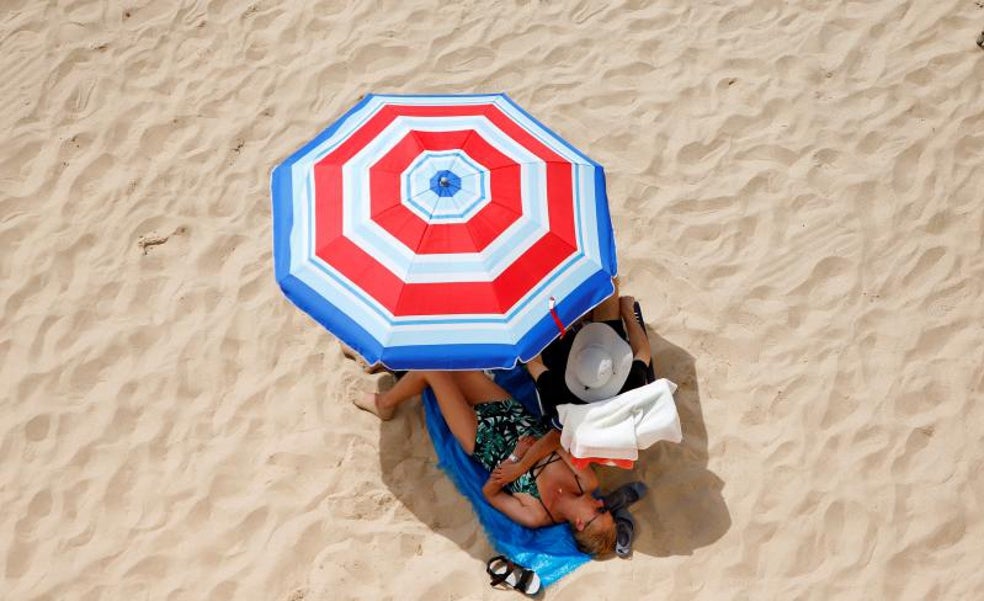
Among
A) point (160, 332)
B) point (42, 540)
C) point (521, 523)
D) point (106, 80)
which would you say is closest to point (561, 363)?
point (521, 523)

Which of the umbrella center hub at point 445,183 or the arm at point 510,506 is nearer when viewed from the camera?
the umbrella center hub at point 445,183

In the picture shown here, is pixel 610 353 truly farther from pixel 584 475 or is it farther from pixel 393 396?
pixel 393 396

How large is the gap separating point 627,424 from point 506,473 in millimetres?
682

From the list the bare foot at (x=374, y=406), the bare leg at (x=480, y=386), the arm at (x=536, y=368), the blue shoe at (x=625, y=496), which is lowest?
the blue shoe at (x=625, y=496)

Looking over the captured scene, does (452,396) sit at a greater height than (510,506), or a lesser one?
greater

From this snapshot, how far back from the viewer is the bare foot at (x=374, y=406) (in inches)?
194

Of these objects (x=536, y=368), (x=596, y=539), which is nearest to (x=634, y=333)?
(x=536, y=368)

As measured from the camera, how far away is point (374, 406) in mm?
4949

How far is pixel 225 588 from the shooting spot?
4.44 meters

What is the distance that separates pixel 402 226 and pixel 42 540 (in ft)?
7.80

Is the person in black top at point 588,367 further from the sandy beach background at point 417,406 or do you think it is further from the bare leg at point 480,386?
the sandy beach background at point 417,406

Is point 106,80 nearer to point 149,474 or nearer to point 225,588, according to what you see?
point 149,474

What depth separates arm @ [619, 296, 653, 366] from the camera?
4.66 m

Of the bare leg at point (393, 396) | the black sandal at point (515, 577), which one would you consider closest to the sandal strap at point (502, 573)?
the black sandal at point (515, 577)
